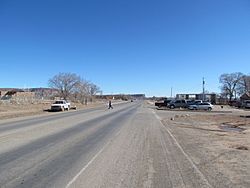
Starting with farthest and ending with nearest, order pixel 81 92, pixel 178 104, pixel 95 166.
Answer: pixel 81 92, pixel 178 104, pixel 95 166

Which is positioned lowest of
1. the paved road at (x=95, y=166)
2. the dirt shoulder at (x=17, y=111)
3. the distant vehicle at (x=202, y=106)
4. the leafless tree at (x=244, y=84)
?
the paved road at (x=95, y=166)

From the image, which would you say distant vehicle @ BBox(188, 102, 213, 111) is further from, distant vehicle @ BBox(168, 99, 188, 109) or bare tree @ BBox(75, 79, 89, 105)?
bare tree @ BBox(75, 79, 89, 105)

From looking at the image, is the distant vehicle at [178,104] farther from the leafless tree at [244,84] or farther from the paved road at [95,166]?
the leafless tree at [244,84]

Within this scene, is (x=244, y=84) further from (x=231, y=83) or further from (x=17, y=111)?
(x=17, y=111)

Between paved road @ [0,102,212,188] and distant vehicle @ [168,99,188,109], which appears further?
distant vehicle @ [168,99,188,109]

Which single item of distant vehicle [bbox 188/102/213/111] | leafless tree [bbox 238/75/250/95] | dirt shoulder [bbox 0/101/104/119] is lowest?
dirt shoulder [bbox 0/101/104/119]

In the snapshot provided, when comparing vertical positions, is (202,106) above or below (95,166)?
above

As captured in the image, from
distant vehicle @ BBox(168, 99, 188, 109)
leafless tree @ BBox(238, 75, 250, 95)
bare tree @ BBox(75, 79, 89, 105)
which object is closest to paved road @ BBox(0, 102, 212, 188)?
distant vehicle @ BBox(168, 99, 188, 109)

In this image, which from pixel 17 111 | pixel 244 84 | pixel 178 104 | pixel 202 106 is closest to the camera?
pixel 17 111

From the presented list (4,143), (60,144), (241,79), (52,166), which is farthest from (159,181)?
(241,79)

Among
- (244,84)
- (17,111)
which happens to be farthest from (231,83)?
(17,111)

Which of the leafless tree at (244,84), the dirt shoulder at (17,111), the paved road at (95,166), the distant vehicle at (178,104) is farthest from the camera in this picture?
the leafless tree at (244,84)

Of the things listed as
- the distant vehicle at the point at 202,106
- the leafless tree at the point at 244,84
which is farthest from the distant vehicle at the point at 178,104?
the leafless tree at the point at 244,84

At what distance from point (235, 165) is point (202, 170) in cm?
150
